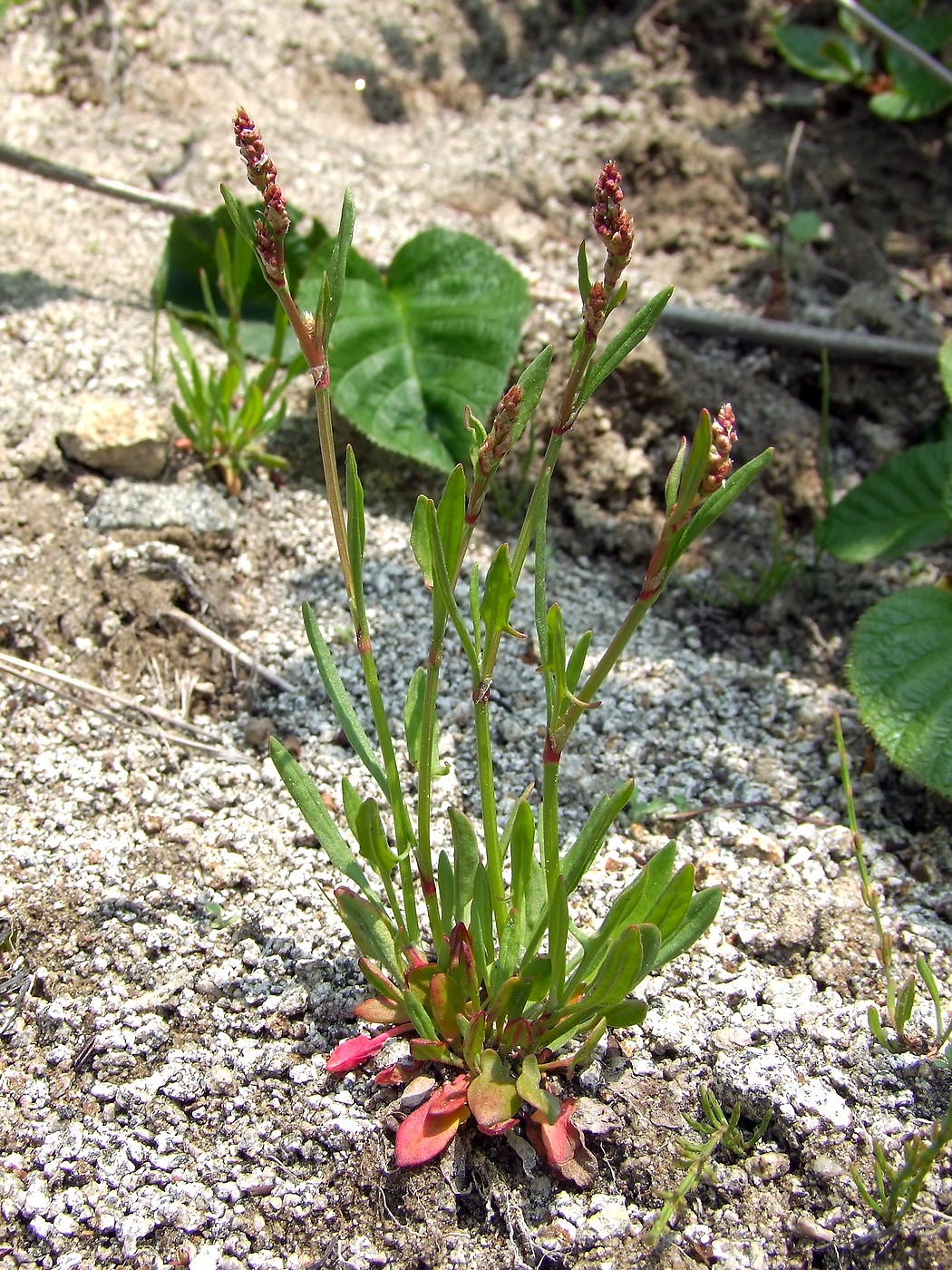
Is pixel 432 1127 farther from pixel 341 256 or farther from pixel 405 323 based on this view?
pixel 405 323

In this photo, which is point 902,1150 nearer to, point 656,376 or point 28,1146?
point 28,1146

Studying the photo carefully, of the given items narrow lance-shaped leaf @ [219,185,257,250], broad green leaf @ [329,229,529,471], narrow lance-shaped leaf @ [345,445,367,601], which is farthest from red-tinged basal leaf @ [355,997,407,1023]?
broad green leaf @ [329,229,529,471]

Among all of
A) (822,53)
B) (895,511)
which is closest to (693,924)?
A: (895,511)

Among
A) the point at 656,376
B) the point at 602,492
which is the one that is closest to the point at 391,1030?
the point at 602,492

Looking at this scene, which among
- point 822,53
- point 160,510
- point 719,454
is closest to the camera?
point 719,454

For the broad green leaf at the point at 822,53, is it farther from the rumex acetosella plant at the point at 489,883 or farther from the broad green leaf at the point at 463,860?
the broad green leaf at the point at 463,860

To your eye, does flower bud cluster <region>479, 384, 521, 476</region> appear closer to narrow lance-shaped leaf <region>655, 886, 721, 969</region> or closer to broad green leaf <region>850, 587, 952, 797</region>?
narrow lance-shaped leaf <region>655, 886, 721, 969</region>
